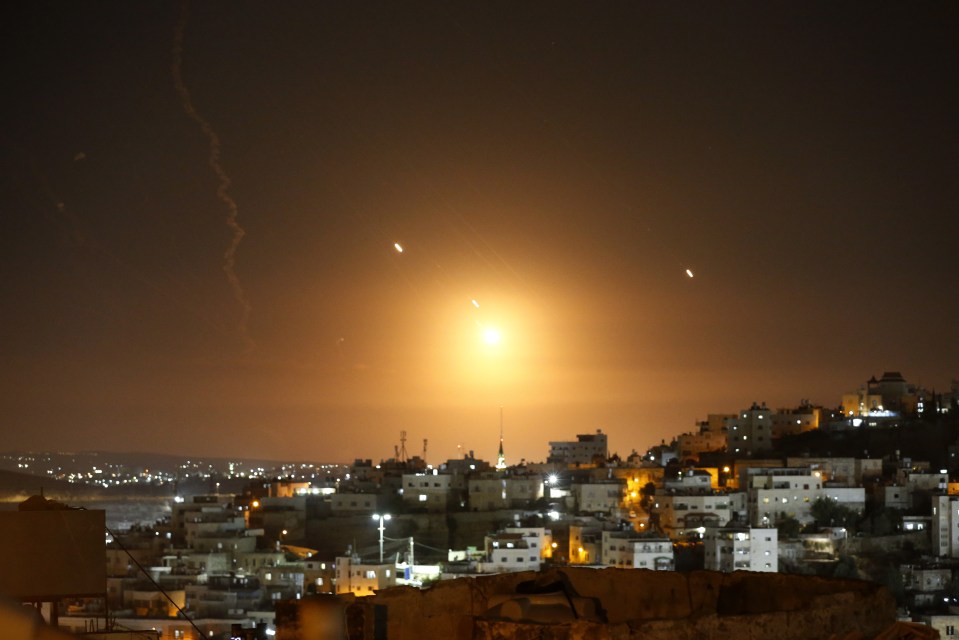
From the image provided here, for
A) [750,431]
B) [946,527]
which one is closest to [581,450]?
[750,431]

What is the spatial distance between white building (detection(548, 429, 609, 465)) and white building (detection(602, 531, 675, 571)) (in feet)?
53.2

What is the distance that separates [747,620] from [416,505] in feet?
90.6

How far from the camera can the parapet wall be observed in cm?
332

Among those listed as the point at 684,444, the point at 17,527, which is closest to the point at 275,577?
the point at 684,444

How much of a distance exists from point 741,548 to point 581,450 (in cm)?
1705

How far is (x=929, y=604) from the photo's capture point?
23.2 meters

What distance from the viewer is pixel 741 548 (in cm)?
2419

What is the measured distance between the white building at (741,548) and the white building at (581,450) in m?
15.6

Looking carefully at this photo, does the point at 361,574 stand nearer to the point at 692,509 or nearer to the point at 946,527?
the point at 692,509

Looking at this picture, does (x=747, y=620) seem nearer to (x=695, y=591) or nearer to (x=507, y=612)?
(x=507, y=612)

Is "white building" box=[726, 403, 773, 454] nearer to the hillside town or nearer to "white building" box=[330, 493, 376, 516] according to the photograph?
the hillside town

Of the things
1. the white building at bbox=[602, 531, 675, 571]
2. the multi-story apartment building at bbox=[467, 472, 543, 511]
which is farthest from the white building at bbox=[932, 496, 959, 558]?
the multi-story apartment building at bbox=[467, 472, 543, 511]

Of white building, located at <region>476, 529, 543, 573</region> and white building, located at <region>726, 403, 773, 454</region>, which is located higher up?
white building, located at <region>726, 403, 773, 454</region>

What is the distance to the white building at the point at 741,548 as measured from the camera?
24.1 meters
